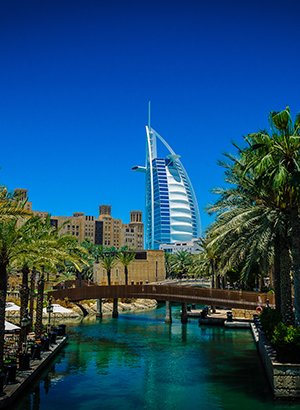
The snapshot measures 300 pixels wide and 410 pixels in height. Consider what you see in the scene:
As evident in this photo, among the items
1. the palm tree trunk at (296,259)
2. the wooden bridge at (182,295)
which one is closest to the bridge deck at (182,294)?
the wooden bridge at (182,295)

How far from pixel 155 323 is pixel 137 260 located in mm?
43579

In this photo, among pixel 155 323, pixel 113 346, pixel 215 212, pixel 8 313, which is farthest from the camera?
pixel 8 313

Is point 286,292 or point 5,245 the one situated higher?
point 5,245

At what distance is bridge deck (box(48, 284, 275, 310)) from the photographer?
36.0 m

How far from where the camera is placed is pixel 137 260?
88.8 m

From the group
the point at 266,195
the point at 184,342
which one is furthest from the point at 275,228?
the point at 184,342

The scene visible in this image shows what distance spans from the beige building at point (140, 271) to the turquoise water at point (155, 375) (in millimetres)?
49090

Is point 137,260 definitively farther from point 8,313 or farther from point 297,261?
point 297,261

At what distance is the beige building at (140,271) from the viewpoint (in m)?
85.6

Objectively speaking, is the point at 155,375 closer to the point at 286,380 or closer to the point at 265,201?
the point at 286,380

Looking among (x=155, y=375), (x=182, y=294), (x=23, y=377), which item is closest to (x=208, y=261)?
(x=182, y=294)

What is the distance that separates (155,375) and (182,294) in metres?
20.1

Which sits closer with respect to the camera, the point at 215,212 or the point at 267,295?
the point at 215,212

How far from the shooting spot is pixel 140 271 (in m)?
88.3
